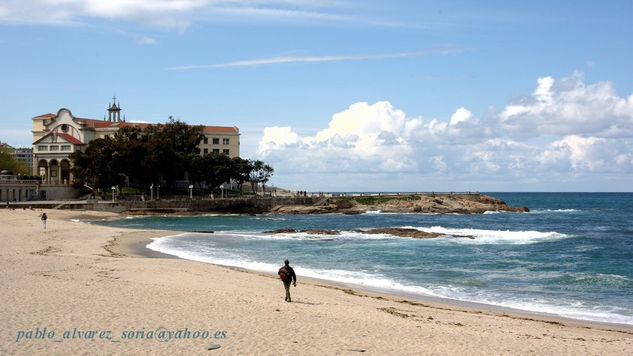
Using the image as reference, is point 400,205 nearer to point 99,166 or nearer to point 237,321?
point 99,166

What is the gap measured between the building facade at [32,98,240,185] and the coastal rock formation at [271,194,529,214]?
27.7 metres

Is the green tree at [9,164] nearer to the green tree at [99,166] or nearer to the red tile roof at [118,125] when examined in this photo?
the red tile roof at [118,125]

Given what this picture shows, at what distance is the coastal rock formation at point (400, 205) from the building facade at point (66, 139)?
91.0ft

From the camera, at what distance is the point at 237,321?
46.8 ft

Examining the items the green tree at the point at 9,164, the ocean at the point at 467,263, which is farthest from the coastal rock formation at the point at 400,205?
the green tree at the point at 9,164

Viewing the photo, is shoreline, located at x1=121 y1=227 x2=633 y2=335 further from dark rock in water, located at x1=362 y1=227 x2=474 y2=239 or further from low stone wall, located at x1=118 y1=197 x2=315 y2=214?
low stone wall, located at x1=118 y1=197 x2=315 y2=214

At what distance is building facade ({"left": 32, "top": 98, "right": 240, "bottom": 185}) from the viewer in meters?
95.1

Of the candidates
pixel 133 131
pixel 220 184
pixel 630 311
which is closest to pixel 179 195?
pixel 220 184

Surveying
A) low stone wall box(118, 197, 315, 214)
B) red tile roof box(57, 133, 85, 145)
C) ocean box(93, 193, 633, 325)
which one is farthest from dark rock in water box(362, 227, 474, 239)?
red tile roof box(57, 133, 85, 145)

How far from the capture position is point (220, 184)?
310 feet

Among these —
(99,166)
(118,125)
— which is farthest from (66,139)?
(99,166)

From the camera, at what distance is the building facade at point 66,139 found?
9506 cm

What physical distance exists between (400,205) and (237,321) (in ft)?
279

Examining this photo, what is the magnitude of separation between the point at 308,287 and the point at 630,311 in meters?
11.7
